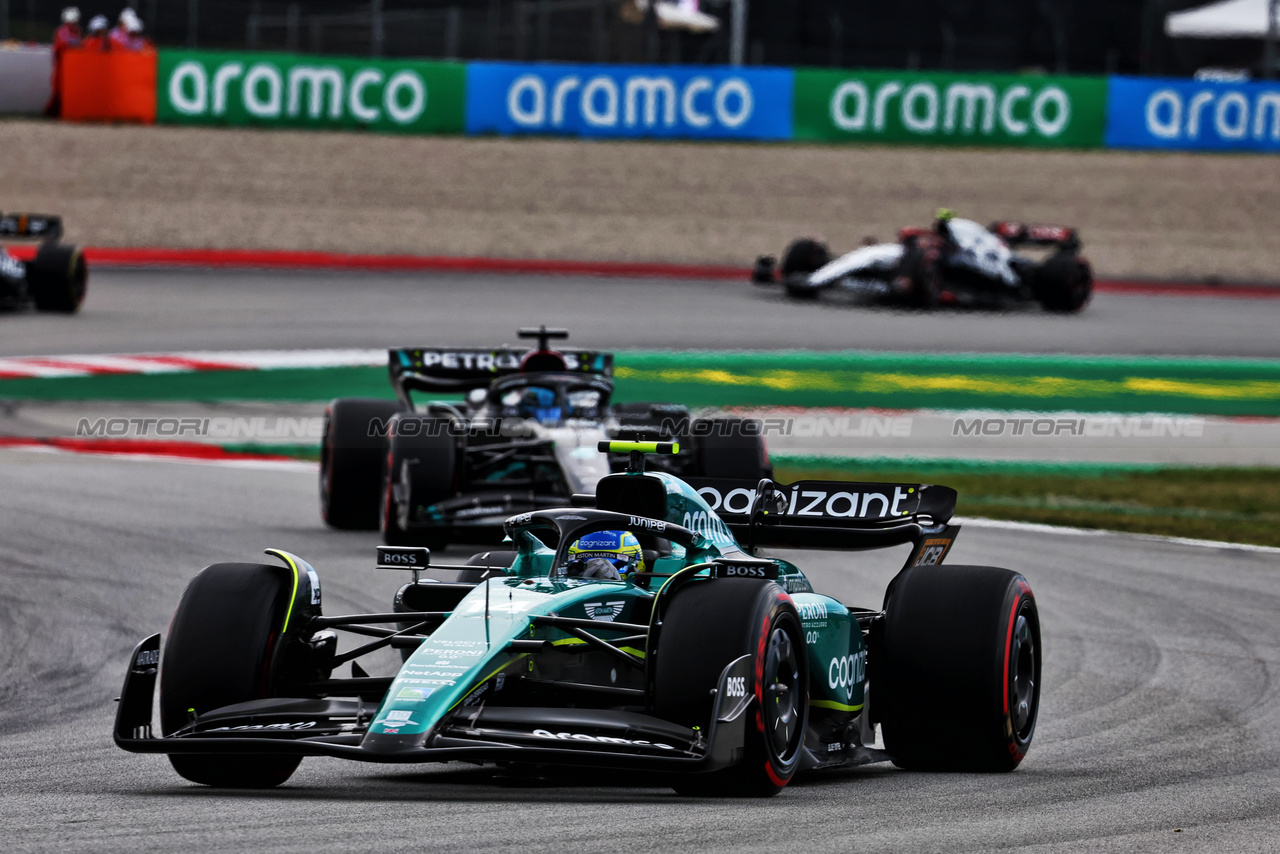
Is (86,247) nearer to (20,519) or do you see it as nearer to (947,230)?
(947,230)

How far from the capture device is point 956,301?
92.2 feet

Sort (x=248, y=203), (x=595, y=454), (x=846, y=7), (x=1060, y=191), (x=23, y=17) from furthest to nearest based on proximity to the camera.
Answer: (x=846, y=7), (x=23, y=17), (x=1060, y=191), (x=248, y=203), (x=595, y=454)

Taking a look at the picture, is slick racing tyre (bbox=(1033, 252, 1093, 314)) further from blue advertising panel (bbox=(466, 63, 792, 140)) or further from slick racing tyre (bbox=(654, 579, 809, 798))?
slick racing tyre (bbox=(654, 579, 809, 798))

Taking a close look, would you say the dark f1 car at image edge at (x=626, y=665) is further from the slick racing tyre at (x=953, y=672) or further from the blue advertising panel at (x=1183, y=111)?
the blue advertising panel at (x=1183, y=111)

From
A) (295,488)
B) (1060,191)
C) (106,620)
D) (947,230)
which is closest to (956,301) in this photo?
(947,230)

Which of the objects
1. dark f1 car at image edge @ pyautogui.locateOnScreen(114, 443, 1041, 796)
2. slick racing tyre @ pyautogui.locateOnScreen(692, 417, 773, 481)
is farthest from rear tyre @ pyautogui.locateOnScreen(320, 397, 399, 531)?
dark f1 car at image edge @ pyautogui.locateOnScreen(114, 443, 1041, 796)

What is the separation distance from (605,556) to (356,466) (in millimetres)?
6976

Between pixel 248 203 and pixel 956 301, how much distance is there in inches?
437

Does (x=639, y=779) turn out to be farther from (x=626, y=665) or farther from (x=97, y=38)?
(x=97, y=38)

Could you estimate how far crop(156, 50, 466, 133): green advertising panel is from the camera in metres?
33.1

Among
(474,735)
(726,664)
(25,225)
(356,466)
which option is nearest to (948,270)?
(25,225)

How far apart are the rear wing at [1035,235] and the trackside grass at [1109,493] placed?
30.7ft

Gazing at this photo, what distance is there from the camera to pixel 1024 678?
26.8 ft

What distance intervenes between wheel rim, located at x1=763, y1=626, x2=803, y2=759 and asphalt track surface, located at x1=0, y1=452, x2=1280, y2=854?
0.77 feet
